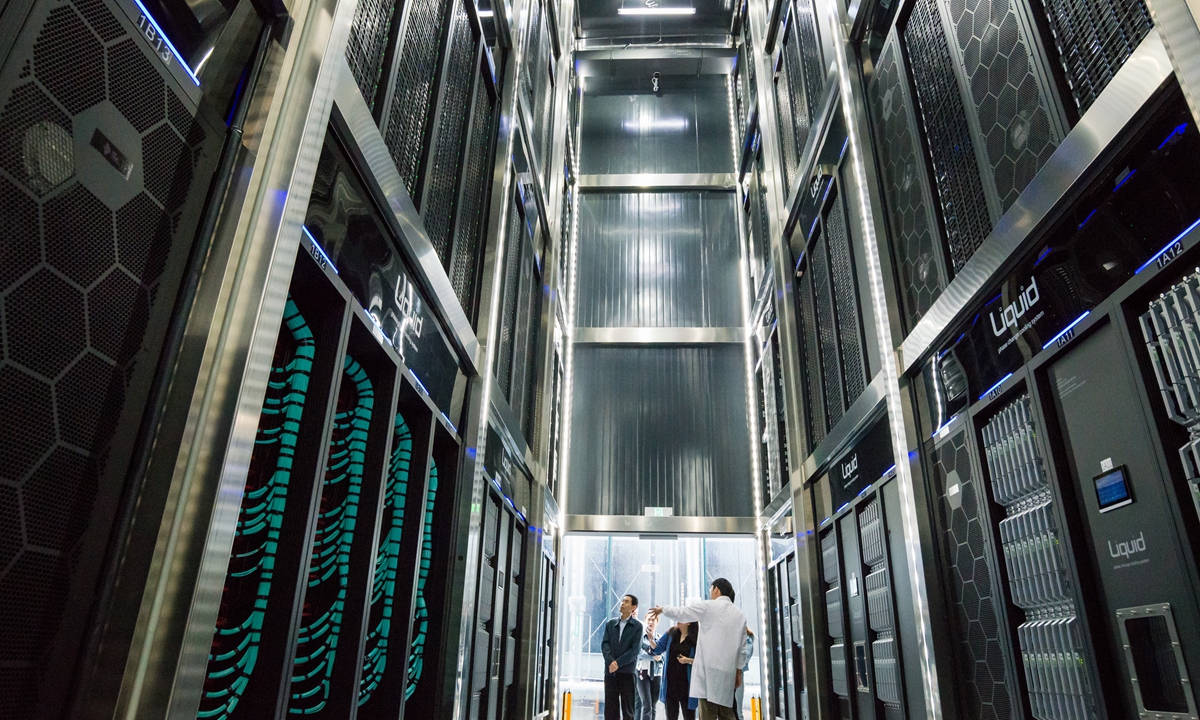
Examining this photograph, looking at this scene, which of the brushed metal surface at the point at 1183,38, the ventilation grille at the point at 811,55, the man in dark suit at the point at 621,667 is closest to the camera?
the brushed metal surface at the point at 1183,38

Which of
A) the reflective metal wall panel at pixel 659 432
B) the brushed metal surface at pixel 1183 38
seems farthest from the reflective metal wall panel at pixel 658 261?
the brushed metal surface at pixel 1183 38

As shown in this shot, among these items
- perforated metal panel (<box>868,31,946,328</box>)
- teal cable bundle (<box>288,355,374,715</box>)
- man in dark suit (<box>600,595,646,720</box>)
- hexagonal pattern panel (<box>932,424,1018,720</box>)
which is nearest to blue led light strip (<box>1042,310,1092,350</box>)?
hexagonal pattern panel (<box>932,424,1018,720</box>)

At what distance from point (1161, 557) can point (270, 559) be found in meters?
2.45

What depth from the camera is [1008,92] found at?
110 inches

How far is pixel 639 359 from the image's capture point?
29.9 ft

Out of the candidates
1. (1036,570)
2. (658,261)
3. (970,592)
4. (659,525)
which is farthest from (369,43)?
(658,261)

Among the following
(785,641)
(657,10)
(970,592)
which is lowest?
(785,641)

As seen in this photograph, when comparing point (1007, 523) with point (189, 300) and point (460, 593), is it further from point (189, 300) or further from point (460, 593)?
point (189, 300)

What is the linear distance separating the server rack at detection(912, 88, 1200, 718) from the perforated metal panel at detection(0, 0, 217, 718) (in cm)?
242

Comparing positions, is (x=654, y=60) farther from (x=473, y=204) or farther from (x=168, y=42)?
(x=168, y=42)

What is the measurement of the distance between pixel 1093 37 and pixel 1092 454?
1.33m

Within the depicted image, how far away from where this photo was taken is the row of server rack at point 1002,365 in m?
1.91

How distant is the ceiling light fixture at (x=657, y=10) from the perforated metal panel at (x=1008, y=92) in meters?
8.12

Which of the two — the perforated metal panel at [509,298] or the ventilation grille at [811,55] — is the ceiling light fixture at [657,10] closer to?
the ventilation grille at [811,55]
